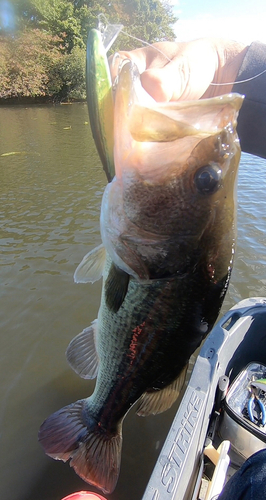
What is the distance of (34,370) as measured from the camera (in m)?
4.02

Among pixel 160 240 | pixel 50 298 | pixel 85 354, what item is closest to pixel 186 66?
pixel 160 240

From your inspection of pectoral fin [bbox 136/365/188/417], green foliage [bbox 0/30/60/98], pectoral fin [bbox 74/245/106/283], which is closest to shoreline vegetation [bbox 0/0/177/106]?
green foliage [bbox 0/30/60/98]

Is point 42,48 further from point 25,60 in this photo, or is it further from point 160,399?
point 160,399

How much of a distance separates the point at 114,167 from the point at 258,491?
140 cm

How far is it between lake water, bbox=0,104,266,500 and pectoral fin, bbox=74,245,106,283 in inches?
101

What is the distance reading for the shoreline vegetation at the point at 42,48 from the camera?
25312 millimetres

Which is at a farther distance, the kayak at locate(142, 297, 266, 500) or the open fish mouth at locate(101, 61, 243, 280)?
the kayak at locate(142, 297, 266, 500)

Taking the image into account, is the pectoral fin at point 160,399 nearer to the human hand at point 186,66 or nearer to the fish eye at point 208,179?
the fish eye at point 208,179

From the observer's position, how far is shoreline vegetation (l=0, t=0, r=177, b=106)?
2531cm

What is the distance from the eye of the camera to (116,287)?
136 cm

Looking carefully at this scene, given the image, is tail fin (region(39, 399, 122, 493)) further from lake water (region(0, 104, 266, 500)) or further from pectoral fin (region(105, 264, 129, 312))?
lake water (region(0, 104, 266, 500))

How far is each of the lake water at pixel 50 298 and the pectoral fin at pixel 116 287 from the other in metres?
2.56

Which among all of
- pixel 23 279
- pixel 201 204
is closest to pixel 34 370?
pixel 23 279

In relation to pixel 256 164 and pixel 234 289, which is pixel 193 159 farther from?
pixel 256 164
